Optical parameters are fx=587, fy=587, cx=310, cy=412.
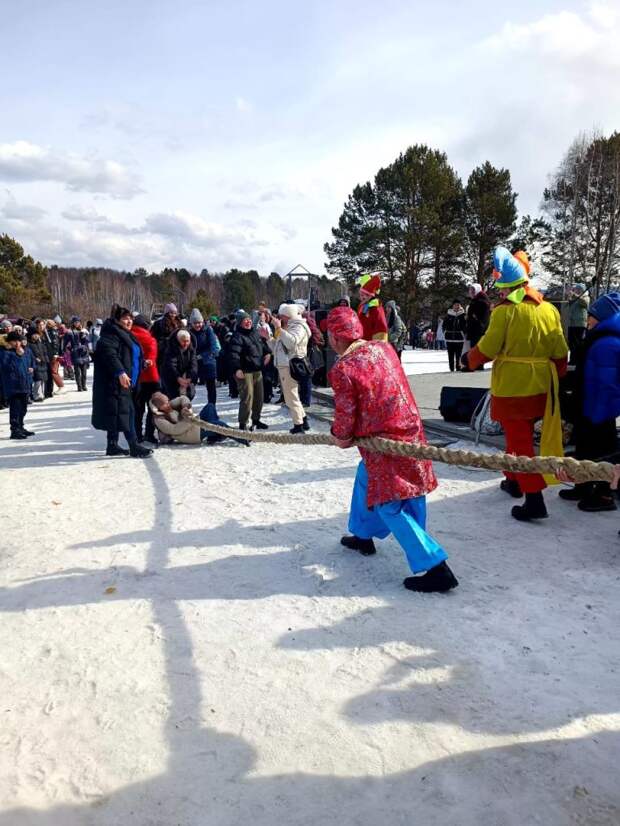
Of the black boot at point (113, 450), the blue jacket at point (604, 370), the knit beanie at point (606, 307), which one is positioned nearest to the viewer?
the blue jacket at point (604, 370)

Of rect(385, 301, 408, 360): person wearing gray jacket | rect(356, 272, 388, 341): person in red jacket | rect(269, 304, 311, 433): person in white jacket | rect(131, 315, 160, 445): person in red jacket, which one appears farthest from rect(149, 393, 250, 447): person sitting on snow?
rect(385, 301, 408, 360): person wearing gray jacket

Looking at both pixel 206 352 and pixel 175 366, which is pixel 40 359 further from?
pixel 175 366

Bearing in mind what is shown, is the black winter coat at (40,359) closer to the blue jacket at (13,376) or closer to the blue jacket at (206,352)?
the blue jacket at (13,376)

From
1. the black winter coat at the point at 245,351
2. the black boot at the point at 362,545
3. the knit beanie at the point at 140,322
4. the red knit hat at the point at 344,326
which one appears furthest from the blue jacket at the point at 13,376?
the red knit hat at the point at 344,326

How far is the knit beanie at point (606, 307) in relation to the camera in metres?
4.36

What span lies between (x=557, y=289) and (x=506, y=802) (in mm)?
34852

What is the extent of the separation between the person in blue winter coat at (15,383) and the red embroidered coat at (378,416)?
702 centimetres

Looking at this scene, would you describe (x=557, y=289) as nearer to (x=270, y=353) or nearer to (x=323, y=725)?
(x=270, y=353)

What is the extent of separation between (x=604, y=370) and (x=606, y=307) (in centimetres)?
49

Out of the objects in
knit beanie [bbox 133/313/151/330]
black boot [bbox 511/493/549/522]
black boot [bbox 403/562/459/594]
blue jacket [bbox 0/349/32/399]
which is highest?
knit beanie [bbox 133/313/151/330]

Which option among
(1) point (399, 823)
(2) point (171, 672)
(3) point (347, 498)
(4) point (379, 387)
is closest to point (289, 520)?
(3) point (347, 498)

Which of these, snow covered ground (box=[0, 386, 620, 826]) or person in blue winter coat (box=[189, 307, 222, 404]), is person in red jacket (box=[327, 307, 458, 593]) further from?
person in blue winter coat (box=[189, 307, 222, 404])

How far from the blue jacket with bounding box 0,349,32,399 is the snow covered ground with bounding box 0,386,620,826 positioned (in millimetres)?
4595

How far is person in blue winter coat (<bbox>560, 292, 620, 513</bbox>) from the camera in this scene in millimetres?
4273
